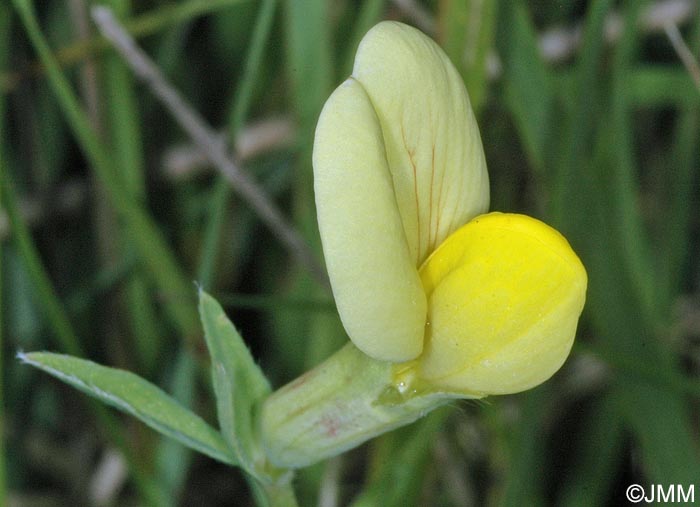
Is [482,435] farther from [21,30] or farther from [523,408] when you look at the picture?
[21,30]

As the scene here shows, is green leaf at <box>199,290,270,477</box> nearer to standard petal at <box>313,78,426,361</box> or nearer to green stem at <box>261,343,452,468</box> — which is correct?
green stem at <box>261,343,452,468</box>

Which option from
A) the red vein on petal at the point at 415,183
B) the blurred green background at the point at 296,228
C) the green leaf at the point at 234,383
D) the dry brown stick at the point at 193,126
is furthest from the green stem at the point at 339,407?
the dry brown stick at the point at 193,126

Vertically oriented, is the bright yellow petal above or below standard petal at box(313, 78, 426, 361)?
below

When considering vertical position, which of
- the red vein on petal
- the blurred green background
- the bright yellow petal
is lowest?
the blurred green background

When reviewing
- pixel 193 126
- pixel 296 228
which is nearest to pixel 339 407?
pixel 193 126

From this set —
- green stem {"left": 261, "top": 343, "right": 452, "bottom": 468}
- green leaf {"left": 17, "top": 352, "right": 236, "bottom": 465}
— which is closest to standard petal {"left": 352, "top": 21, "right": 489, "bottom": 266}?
green stem {"left": 261, "top": 343, "right": 452, "bottom": 468}

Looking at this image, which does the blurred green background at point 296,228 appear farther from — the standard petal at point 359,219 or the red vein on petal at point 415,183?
the standard petal at point 359,219
